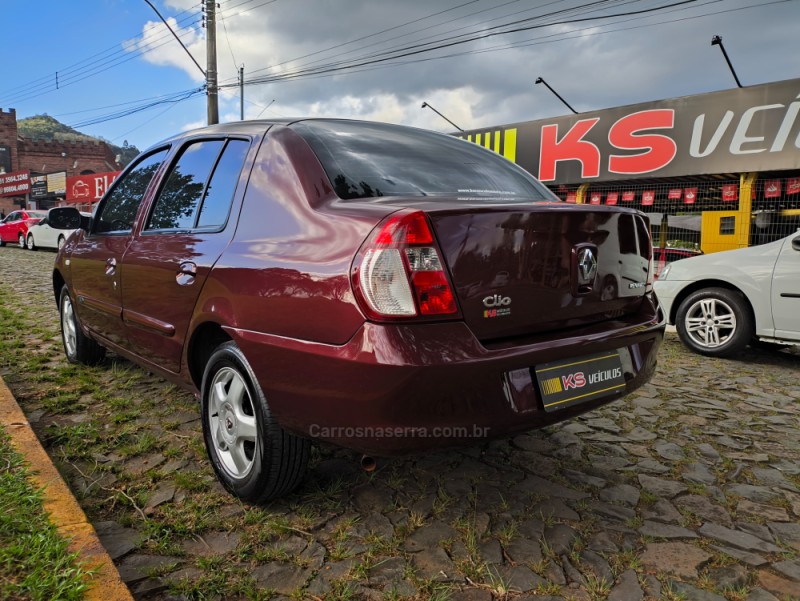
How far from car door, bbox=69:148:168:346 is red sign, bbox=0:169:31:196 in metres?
44.8

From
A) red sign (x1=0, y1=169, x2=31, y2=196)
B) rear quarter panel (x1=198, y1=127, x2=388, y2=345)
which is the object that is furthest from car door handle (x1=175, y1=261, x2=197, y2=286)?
red sign (x1=0, y1=169, x2=31, y2=196)

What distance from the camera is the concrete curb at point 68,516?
5.60 feet

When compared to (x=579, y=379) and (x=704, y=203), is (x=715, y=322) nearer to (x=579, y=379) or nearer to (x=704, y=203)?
(x=579, y=379)

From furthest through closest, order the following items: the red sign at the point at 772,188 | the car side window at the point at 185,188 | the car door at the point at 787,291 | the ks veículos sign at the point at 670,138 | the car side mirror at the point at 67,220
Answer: the red sign at the point at 772,188 → the ks veículos sign at the point at 670,138 → the car door at the point at 787,291 → the car side mirror at the point at 67,220 → the car side window at the point at 185,188

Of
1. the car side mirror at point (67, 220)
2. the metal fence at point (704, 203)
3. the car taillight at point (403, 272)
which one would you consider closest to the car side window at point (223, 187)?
the car taillight at point (403, 272)

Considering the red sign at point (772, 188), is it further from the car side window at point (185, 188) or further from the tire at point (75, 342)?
the tire at point (75, 342)

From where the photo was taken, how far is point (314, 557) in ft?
6.57

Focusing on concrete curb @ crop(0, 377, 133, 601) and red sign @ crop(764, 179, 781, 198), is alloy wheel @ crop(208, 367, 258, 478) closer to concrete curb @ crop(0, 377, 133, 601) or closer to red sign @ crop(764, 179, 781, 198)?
concrete curb @ crop(0, 377, 133, 601)

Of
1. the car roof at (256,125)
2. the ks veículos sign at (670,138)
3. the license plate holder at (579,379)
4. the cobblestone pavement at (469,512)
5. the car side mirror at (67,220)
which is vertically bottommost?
the cobblestone pavement at (469,512)

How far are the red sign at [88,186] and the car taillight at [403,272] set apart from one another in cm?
3420

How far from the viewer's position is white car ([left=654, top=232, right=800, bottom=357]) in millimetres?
5059

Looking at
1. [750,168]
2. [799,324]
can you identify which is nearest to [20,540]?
[799,324]

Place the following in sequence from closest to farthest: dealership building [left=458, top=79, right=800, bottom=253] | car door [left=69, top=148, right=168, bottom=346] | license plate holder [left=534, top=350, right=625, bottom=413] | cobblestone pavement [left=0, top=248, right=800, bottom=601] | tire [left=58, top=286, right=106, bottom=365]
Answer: cobblestone pavement [left=0, top=248, right=800, bottom=601]
license plate holder [left=534, top=350, right=625, bottom=413]
car door [left=69, top=148, right=168, bottom=346]
tire [left=58, top=286, right=106, bottom=365]
dealership building [left=458, top=79, right=800, bottom=253]

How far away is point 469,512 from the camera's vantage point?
2326 mm
